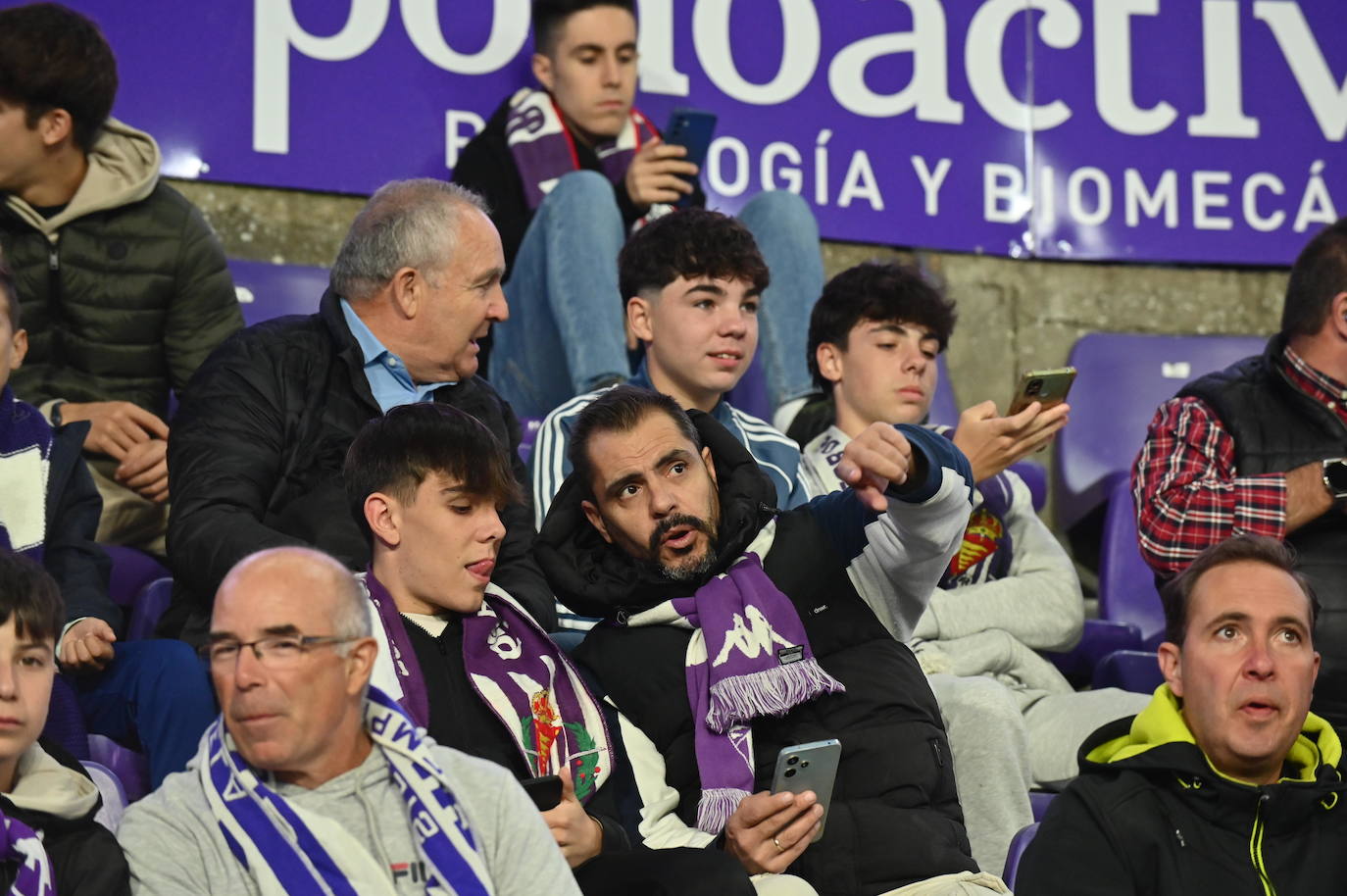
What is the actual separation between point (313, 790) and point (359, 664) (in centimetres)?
16

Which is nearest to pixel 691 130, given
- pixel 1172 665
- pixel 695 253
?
pixel 695 253

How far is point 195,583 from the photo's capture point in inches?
125

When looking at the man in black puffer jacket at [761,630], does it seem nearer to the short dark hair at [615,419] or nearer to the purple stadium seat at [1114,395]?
the short dark hair at [615,419]

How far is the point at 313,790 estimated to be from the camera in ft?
7.93

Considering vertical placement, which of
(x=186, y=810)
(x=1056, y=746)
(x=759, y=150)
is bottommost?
(x=1056, y=746)

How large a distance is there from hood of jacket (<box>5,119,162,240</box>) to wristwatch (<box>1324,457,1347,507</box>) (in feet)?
7.94

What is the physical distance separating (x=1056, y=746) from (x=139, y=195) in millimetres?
2159

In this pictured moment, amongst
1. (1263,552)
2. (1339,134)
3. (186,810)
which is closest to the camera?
(186,810)

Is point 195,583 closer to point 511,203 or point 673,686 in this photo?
point 673,686

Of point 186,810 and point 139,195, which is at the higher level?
point 139,195

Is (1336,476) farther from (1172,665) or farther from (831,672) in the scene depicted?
(831,672)

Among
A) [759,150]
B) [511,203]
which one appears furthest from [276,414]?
[759,150]

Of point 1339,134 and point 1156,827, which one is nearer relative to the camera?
point 1156,827

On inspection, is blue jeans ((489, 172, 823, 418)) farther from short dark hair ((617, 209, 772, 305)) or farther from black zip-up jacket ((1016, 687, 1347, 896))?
black zip-up jacket ((1016, 687, 1347, 896))
